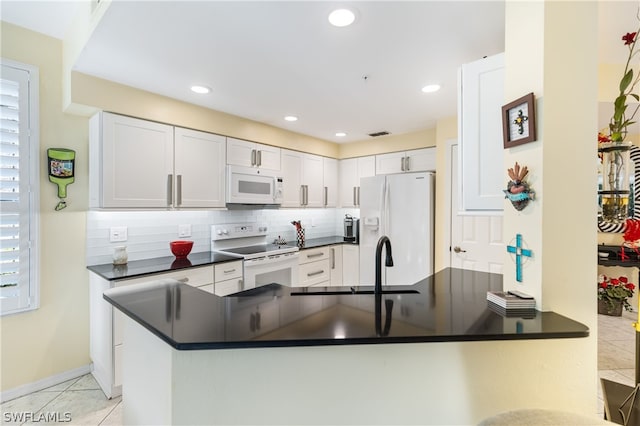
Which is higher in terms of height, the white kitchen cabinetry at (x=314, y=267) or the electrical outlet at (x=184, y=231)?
the electrical outlet at (x=184, y=231)

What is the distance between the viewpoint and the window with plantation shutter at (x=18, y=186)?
6.98ft

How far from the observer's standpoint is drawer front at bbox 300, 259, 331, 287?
379 cm

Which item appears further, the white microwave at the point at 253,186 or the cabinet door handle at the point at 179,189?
the white microwave at the point at 253,186

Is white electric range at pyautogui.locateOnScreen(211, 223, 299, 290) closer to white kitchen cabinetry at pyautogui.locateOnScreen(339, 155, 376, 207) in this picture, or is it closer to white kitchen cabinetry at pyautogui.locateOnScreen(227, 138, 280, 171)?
white kitchen cabinetry at pyautogui.locateOnScreen(227, 138, 280, 171)

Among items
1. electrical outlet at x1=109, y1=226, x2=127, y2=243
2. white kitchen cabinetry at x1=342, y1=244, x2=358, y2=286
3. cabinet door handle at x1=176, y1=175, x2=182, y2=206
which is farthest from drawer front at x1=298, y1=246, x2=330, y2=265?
electrical outlet at x1=109, y1=226, x2=127, y2=243

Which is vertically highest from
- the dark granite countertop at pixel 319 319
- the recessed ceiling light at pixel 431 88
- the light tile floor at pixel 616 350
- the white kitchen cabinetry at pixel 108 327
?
the recessed ceiling light at pixel 431 88

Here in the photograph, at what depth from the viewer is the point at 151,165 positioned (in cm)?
261

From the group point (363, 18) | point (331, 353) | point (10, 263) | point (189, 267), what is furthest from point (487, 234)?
point (10, 263)

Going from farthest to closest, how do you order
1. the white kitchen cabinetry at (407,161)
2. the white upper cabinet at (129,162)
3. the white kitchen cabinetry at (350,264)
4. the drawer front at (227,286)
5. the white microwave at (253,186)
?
the white kitchen cabinetry at (350,264) → the white kitchen cabinetry at (407,161) → the white microwave at (253,186) → the drawer front at (227,286) → the white upper cabinet at (129,162)

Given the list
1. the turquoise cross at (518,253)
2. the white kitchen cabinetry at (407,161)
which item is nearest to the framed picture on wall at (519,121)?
the turquoise cross at (518,253)

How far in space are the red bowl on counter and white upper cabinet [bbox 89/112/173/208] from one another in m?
0.38

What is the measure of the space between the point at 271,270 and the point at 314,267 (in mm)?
851

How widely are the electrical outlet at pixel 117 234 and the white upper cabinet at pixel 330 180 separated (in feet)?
8.57

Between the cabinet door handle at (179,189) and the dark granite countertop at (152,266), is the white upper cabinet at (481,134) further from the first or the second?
the cabinet door handle at (179,189)
